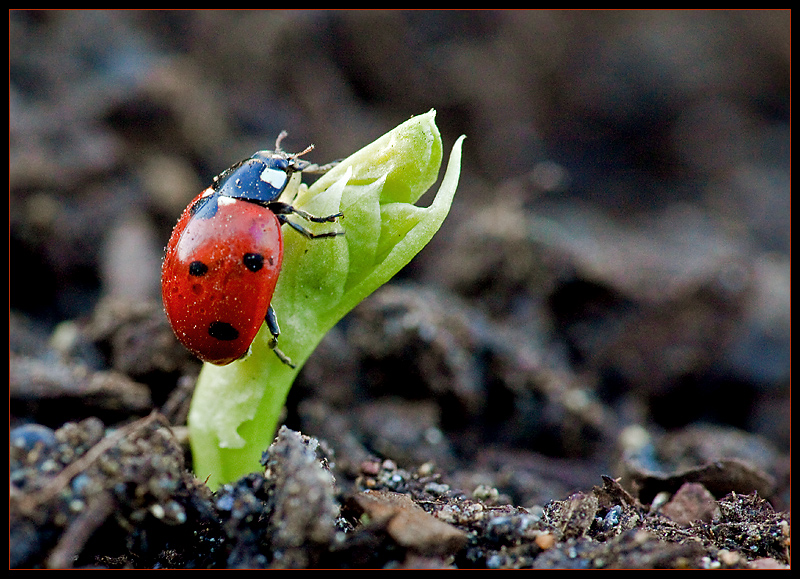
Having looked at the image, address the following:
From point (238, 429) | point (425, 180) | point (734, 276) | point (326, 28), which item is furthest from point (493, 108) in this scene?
point (238, 429)

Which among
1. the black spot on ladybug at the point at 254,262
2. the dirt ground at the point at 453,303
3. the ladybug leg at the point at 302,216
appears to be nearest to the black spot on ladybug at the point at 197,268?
the black spot on ladybug at the point at 254,262

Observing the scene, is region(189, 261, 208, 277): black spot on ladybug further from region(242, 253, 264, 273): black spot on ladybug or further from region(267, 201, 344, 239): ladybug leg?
region(267, 201, 344, 239): ladybug leg

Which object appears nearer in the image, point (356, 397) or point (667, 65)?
point (356, 397)

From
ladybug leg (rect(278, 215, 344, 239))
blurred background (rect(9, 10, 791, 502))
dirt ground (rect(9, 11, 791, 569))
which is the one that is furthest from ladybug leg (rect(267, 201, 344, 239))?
blurred background (rect(9, 10, 791, 502))

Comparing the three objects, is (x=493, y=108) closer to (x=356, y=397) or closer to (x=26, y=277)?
(x=356, y=397)

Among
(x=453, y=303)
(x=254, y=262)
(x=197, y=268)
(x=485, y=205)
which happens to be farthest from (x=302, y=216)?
(x=485, y=205)

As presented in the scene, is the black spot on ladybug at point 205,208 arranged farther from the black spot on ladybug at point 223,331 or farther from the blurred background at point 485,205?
the blurred background at point 485,205

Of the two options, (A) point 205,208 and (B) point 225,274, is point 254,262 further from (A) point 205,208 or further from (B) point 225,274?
(A) point 205,208
